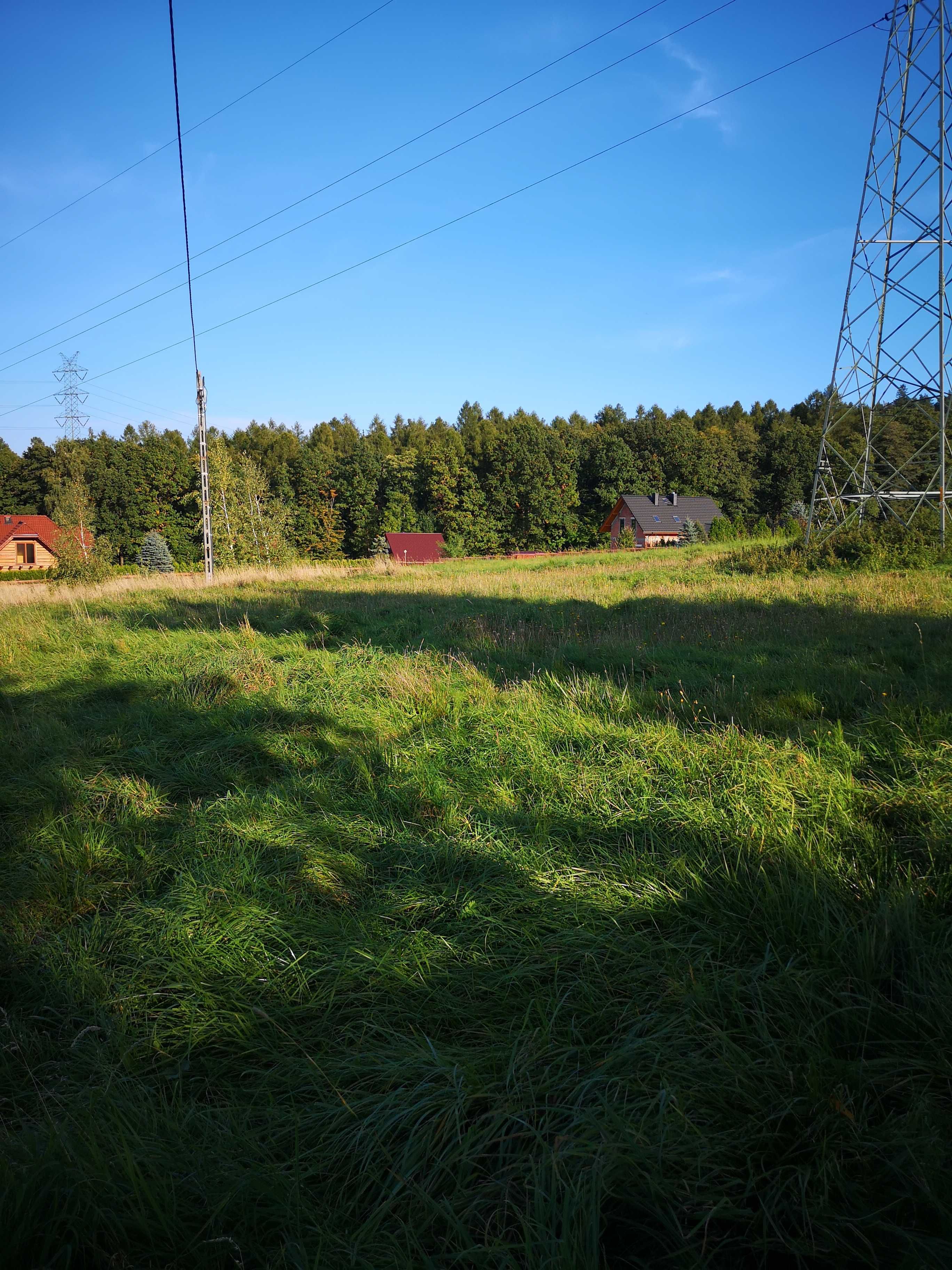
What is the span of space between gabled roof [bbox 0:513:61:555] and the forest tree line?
311 cm

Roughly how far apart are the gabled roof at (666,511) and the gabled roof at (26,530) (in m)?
49.1

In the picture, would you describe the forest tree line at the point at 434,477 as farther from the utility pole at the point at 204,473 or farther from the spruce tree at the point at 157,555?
the utility pole at the point at 204,473

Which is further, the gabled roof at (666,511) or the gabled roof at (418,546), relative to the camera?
the gabled roof at (666,511)

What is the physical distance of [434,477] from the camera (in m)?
61.4

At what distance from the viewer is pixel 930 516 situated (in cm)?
1547

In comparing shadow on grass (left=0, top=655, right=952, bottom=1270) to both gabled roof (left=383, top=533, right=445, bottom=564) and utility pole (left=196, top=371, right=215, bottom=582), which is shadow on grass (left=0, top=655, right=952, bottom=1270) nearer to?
utility pole (left=196, top=371, right=215, bottom=582)

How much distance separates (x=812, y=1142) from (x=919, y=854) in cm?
168

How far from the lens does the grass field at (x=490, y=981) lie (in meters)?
1.55

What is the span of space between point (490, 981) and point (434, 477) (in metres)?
61.4

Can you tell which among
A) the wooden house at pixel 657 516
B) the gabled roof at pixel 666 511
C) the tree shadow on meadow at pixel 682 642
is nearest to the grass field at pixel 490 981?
the tree shadow on meadow at pixel 682 642

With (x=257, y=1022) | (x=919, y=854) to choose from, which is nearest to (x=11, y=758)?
(x=257, y=1022)

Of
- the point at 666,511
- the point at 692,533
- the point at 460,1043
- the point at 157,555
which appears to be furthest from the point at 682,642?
the point at 666,511

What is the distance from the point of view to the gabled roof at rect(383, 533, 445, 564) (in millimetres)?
51312

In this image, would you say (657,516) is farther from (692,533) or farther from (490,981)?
(490,981)
